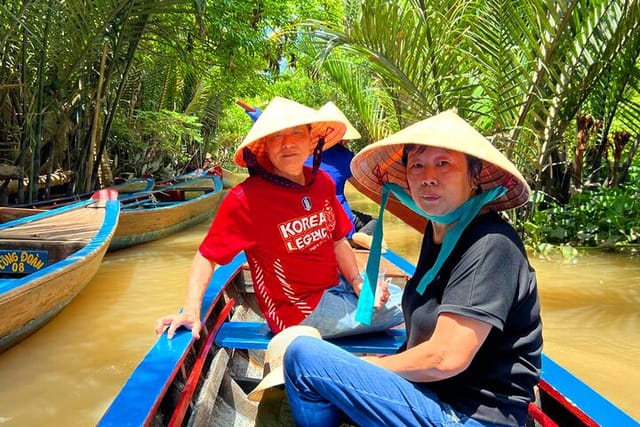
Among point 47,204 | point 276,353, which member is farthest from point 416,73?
point 47,204

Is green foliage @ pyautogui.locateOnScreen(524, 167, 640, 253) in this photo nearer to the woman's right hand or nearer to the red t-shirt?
the red t-shirt

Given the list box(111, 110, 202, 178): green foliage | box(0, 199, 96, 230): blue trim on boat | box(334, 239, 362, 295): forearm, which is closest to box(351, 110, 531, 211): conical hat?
box(334, 239, 362, 295): forearm

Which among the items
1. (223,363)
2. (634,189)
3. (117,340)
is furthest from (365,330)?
(634,189)

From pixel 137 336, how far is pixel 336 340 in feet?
8.35

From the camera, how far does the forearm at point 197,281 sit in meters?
1.76

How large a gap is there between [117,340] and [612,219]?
533cm

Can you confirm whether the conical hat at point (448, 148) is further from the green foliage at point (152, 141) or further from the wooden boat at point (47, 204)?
the green foliage at point (152, 141)

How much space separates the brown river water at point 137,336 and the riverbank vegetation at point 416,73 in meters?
1.06

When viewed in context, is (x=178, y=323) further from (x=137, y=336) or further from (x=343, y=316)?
(x=137, y=336)

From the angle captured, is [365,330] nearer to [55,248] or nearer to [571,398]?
[571,398]

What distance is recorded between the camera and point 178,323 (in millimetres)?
1797

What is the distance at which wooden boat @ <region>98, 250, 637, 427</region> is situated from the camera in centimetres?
141

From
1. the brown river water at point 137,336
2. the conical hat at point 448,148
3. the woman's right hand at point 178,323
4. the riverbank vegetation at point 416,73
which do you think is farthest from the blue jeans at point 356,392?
the riverbank vegetation at point 416,73

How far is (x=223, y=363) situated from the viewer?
2.17 m
